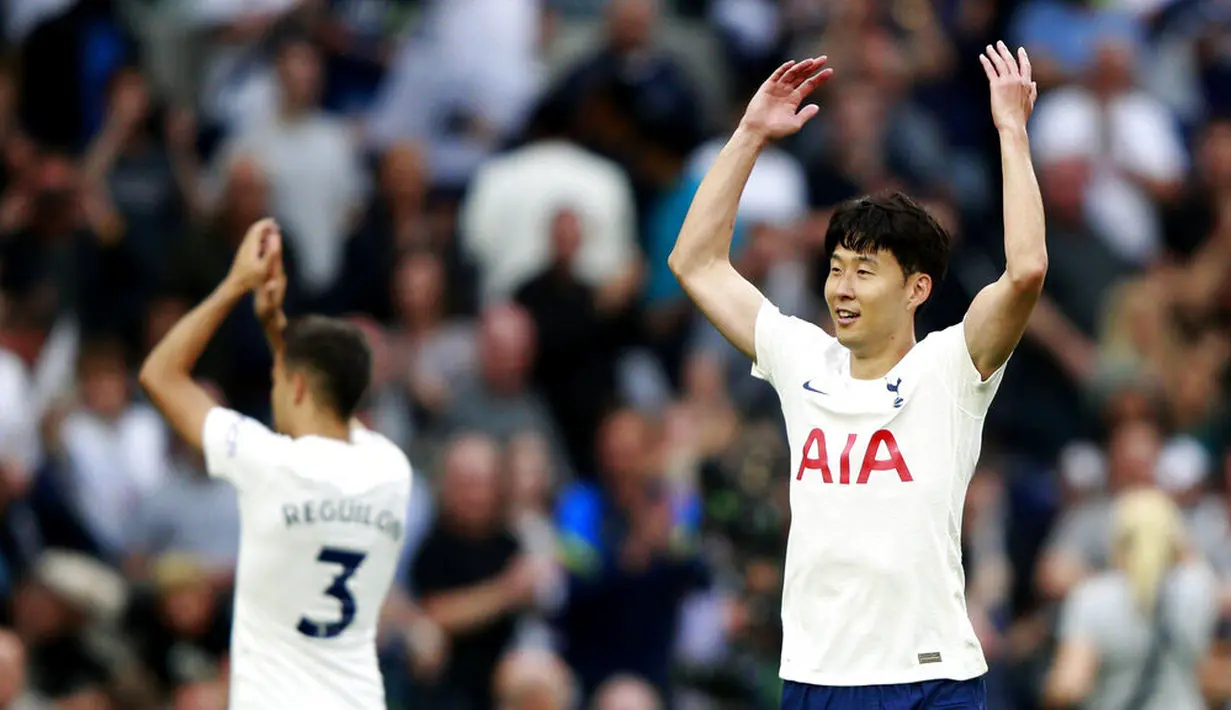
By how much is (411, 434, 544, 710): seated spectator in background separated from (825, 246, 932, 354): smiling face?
18.8 ft

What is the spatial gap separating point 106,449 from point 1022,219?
8017 millimetres

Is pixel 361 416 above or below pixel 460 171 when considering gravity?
below

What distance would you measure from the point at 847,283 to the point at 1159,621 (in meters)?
6.55

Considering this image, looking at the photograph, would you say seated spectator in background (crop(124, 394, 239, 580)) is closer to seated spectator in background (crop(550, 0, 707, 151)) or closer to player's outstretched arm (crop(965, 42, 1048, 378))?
seated spectator in background (crop(550, 0, 707, 151))

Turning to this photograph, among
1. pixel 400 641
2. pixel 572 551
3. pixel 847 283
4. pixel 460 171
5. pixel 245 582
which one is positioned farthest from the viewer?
pixel 460 171

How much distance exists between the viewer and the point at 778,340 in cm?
754

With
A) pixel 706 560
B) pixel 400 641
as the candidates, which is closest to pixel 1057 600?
pixel 706 560

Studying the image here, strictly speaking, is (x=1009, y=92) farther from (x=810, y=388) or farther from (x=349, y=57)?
(x=349, y=57)

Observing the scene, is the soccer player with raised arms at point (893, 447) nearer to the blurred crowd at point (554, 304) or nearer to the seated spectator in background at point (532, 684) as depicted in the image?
the blurred crowd at point (554, 304)

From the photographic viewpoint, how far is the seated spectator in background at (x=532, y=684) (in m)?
11.9

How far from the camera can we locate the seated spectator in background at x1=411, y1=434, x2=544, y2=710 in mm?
12703

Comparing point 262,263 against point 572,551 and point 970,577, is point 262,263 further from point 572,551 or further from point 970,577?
point 970,577

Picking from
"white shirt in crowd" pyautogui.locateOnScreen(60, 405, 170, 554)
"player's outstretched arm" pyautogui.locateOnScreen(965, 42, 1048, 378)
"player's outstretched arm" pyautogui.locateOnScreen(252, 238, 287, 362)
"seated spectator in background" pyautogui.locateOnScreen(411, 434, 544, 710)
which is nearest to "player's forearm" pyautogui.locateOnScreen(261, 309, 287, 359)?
"player's outstretched arm" pyautogui.locateOnScreen(252, 238, 287, 362)

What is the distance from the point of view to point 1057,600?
45.4 feet
